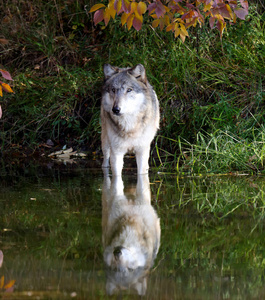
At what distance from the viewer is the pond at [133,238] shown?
3.45 meters

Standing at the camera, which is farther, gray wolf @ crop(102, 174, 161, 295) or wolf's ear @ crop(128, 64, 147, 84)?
wolf's ear @ crop(128, 64, 147, 84)

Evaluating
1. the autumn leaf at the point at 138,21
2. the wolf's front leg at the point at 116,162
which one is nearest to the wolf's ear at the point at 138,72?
the wolf's front leg at the point at 116,162

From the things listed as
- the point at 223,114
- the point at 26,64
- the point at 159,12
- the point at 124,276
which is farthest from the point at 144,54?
the point at 124,276

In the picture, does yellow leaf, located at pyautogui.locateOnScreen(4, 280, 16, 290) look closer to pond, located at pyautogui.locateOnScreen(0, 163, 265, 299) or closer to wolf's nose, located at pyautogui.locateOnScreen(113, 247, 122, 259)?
pond, located at pyautogui.locateOnScreen(0, 163, 265, 299)

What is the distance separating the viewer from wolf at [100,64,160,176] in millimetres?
7809

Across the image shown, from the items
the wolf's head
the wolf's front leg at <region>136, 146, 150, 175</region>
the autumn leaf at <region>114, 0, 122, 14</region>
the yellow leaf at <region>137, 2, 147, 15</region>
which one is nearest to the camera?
the autumn leaf at <region>114, 0, 122, 14</region>

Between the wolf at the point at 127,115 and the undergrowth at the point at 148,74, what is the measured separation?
3.40 ft

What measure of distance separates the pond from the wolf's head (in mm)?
1009

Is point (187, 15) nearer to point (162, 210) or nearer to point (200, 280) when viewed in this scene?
point (162, 210)

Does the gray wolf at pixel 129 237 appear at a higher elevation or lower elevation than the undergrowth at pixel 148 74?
higher

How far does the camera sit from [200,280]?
3.55 m

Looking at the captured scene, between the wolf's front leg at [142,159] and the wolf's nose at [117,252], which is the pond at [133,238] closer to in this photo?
the wolf's nose at [117,252]

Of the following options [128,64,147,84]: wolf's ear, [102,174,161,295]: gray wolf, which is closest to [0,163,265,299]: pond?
[102,174,161,295]: gray wolf

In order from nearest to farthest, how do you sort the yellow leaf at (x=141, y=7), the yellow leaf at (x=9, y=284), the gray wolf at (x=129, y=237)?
the yellow leaf at (x=9, y=284)
the gray wolf at (x=129, y=237)
the yellow leaf at (x=141, y=7)
